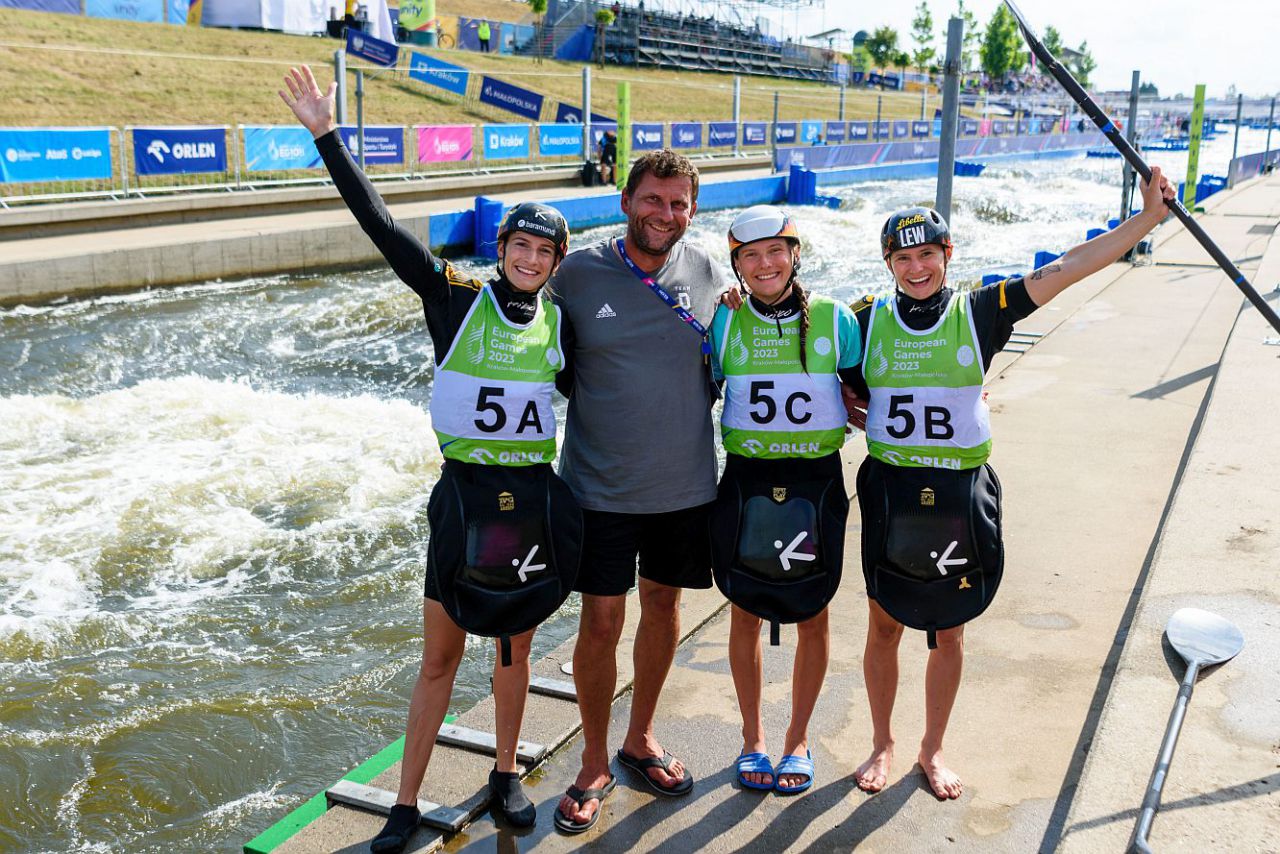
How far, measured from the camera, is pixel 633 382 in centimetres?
338

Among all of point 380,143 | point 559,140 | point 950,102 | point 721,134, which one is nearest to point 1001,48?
point 721,134

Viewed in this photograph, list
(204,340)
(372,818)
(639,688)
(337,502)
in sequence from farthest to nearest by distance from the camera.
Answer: (204,340) < (337,502) < (639,688) < (372,818)

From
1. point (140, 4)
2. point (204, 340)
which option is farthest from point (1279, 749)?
point (140, 4)

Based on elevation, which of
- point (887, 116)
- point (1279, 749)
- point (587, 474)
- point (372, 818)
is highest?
point (887, 116)

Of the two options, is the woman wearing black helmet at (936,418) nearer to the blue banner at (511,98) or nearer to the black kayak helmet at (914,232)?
the black kayak helmet at (914,232)

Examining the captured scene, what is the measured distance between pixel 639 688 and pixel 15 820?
9.11ft

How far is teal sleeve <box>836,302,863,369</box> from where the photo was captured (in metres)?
3.47

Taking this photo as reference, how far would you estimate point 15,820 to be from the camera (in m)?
4.59

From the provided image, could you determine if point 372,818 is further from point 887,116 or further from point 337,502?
point 887,116

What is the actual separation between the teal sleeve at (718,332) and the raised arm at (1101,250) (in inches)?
35.2

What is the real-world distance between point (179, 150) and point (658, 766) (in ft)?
56.4

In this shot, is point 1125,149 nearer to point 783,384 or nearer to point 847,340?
point 847,340

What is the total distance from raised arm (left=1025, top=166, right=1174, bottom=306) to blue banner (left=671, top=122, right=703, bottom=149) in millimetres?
27315

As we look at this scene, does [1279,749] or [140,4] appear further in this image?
[140,4]
